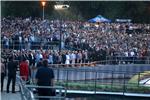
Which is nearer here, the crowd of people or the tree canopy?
the crowd of people

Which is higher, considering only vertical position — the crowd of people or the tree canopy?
the tree canopy

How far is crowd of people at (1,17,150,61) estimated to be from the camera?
A: 4472 cm

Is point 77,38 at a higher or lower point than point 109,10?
lower

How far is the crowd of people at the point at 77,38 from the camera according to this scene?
44.7 metres

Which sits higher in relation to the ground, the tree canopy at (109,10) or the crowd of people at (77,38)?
the tree canopy at (109,10)

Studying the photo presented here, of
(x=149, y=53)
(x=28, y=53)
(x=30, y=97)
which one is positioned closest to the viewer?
(x=30, y=97)

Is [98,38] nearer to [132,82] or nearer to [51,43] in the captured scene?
[51,43]

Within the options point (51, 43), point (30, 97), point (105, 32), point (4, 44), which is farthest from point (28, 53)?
point (30, 97)

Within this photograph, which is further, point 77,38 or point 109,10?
point 109,10

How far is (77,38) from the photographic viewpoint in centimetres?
4875

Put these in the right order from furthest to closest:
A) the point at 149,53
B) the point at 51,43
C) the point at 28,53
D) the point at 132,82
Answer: the point at 149,53, the point at 51,43, the point at 28,53, the point at 132,82

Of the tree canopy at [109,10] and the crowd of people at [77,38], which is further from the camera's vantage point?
the tree canopy at [109,10]

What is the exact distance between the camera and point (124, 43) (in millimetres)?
51406

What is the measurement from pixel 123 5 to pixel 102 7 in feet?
7.97
